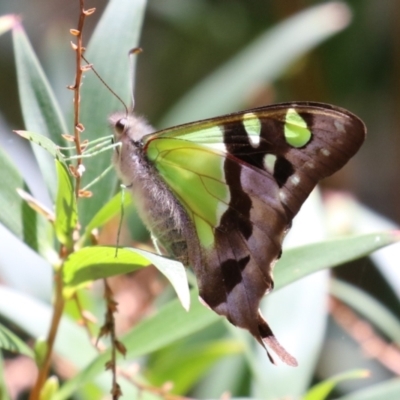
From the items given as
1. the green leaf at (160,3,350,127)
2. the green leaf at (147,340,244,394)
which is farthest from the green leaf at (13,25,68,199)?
the green leaf at (160,3,350,127)

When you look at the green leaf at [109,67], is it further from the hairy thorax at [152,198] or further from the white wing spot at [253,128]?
the white wing spot at [253,128]

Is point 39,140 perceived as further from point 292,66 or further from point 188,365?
point 292,66

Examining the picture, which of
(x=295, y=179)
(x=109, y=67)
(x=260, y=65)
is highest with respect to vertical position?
(x=109, y=67)

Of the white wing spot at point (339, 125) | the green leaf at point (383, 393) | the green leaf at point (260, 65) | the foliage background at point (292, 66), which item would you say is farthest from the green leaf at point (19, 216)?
the foliage background at point (292, 66)

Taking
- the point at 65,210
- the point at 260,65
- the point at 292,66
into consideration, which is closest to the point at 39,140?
the point at 65,210

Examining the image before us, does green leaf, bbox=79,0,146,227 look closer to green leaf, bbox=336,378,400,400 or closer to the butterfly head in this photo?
the butterfly head

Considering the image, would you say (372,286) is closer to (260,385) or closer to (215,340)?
(215,340)

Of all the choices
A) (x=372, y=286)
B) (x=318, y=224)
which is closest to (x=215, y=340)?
(x=318, y=224)
